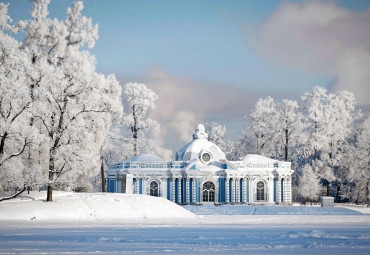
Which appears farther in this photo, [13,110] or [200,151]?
[200,151]

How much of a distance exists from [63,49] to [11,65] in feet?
13.8

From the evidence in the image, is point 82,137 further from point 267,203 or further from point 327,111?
point 327,111

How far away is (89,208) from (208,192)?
2425cm

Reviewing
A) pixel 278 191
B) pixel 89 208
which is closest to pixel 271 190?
pixel 278 191

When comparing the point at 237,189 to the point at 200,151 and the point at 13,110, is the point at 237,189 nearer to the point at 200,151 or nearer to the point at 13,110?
the point at 200,151

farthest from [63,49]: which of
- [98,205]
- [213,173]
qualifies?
[213,173]

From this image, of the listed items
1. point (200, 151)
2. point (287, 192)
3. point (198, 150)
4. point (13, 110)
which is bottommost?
point (287, 192)

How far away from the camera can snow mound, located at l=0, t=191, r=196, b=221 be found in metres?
27.4

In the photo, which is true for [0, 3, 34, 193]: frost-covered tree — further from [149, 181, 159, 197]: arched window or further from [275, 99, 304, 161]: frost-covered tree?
[275, 99, 304, 161]: frost-covered tree

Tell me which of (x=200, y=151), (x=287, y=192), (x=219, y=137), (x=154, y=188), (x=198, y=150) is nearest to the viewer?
(x=154, y=188)

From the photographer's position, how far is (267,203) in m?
51.6

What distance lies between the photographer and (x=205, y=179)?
5169cm

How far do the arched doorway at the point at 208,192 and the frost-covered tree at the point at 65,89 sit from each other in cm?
2128

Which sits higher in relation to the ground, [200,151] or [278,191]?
[200,151]
